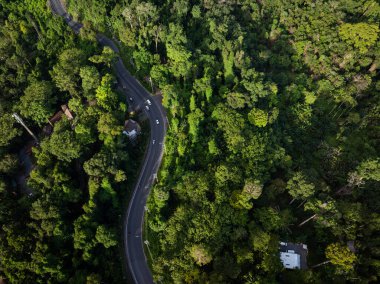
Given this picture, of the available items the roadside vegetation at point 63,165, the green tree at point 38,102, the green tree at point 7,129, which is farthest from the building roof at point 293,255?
the green tree at point 7,129

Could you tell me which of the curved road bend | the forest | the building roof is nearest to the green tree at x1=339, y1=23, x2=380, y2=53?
the forest

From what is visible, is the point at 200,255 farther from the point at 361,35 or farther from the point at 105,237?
the point at 361,35

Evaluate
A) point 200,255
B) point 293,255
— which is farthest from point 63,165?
point 293,255

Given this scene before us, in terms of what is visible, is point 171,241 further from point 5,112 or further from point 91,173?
point 5,112

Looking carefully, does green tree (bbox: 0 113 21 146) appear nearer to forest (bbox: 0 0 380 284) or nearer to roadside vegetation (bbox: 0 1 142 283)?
roadside vegetation (bbox: 0 1 142 283)

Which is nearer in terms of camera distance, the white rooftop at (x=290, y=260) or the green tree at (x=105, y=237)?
the white rooftop at (x=290, y=260)

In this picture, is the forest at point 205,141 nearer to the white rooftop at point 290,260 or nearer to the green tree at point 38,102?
the green tree at point 38,102

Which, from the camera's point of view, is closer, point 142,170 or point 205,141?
point 205,141

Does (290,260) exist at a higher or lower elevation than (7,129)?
lower
